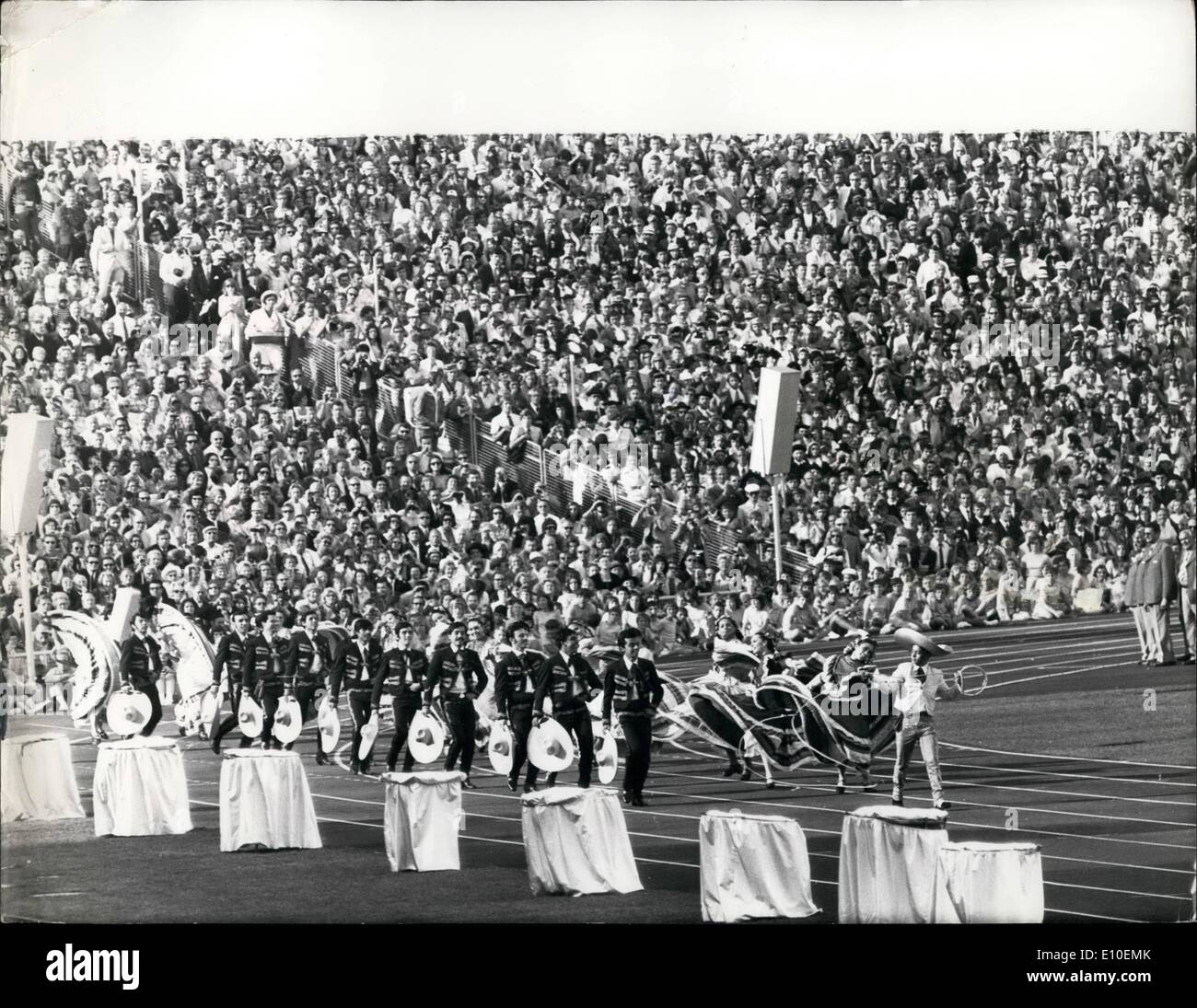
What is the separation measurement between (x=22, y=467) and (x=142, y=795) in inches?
67.6

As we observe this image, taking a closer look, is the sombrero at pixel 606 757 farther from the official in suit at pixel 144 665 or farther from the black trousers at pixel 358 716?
the official in suit at pixel 144 665

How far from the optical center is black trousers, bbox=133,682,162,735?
27.1 feet

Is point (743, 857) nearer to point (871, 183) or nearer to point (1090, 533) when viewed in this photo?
point (1090, 533)

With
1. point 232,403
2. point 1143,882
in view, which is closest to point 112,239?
point 232,403

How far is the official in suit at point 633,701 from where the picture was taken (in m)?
8.15

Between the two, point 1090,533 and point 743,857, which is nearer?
point 743,857

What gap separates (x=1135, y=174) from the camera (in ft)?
27.1

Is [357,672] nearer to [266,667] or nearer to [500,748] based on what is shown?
[266,667]

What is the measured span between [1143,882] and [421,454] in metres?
4.07

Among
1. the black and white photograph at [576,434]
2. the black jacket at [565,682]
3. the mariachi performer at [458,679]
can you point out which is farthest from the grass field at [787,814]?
the black jacket at [565,682]

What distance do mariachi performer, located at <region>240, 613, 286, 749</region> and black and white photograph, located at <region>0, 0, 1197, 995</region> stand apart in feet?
0.06

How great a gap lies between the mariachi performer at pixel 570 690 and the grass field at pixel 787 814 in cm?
20

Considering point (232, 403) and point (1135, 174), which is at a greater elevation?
point (1135, 174)

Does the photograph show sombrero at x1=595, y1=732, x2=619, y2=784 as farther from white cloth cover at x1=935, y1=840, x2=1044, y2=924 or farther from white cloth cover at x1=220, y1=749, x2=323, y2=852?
white cloth cover at x1=935, y1=840, x2=1044, y2=924
